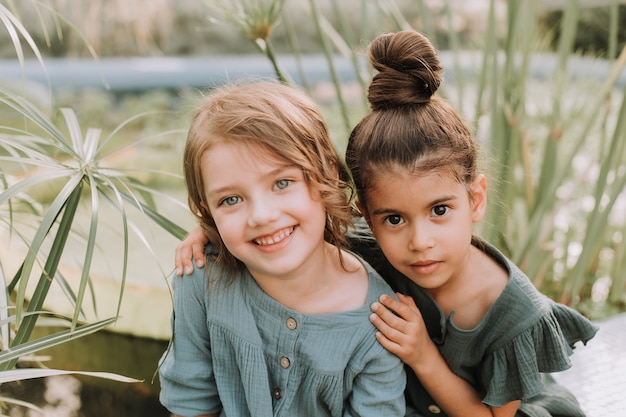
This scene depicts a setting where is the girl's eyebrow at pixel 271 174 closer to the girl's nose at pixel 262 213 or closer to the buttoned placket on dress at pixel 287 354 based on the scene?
the girl's nose at pixel 262 213

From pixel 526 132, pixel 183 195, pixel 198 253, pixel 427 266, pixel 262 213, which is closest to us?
pixel 262 213

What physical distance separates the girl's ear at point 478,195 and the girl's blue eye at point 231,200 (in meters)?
0.41

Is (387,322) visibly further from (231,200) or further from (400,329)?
(231,200)

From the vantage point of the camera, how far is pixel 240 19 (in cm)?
143

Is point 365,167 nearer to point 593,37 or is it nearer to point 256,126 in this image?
point 256,126

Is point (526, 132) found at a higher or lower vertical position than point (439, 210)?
lower

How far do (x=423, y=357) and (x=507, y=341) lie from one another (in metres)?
0.15

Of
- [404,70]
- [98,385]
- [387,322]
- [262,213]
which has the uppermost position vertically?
[404,70]

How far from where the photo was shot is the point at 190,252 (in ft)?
4.21

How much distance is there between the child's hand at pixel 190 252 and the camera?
1.26 m

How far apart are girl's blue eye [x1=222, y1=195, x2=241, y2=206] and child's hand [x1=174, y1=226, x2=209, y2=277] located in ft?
0.61

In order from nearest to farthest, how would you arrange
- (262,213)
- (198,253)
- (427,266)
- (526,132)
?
(262,213) < (427,266) < (198,253) < (526,132)

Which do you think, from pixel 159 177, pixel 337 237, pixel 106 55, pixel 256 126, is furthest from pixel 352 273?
pixel 106 55

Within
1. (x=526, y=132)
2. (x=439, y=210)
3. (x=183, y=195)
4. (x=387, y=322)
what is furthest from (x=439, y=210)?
(x=183, y=195)
